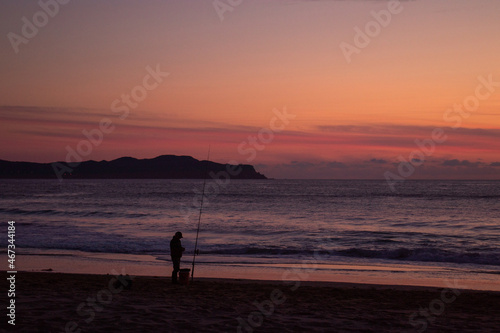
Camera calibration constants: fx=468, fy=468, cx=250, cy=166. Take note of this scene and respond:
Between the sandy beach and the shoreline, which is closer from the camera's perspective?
the sandy beach

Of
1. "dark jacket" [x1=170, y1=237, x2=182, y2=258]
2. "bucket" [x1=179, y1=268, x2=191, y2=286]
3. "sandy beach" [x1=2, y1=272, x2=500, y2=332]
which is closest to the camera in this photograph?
"sandy beach" [x1=2, y1=272, x2=500, y2=332]

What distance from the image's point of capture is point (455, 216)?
38750 millimetres

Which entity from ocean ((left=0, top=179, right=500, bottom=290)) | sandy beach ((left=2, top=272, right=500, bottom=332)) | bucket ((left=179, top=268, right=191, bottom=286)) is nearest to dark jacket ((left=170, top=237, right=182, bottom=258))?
bucket ((left=179, top=268, right=191, bottom=286))

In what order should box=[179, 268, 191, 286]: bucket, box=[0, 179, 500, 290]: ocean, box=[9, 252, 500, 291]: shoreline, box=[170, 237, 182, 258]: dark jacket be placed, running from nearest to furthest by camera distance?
box=[179, 268, 191, 286]: bucket → box=[170, 237, 182, 258]: dark jacket → box=[9, 252, 500, 291]: shoreline → box=[0, 179, 500, 290]: ocean

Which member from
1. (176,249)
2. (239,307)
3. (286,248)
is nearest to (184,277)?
(176,249)

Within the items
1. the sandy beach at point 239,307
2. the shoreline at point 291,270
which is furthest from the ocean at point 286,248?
the sandy beach at point 239,307

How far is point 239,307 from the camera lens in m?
8.49

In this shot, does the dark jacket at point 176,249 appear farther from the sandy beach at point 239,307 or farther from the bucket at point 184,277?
the sandy beach at point 239,307

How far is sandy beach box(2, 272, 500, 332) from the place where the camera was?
6.92m

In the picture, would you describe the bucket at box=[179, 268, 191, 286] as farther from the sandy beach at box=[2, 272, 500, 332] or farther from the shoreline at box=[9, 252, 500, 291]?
the shoreline at box=[9, 252, 500, 291]

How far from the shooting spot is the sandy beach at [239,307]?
6922 mm

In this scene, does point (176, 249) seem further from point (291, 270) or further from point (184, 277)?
point (291, 270)

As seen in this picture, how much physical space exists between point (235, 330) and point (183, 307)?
172 centimetres

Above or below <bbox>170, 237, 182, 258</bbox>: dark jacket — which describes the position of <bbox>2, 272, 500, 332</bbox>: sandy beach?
below
